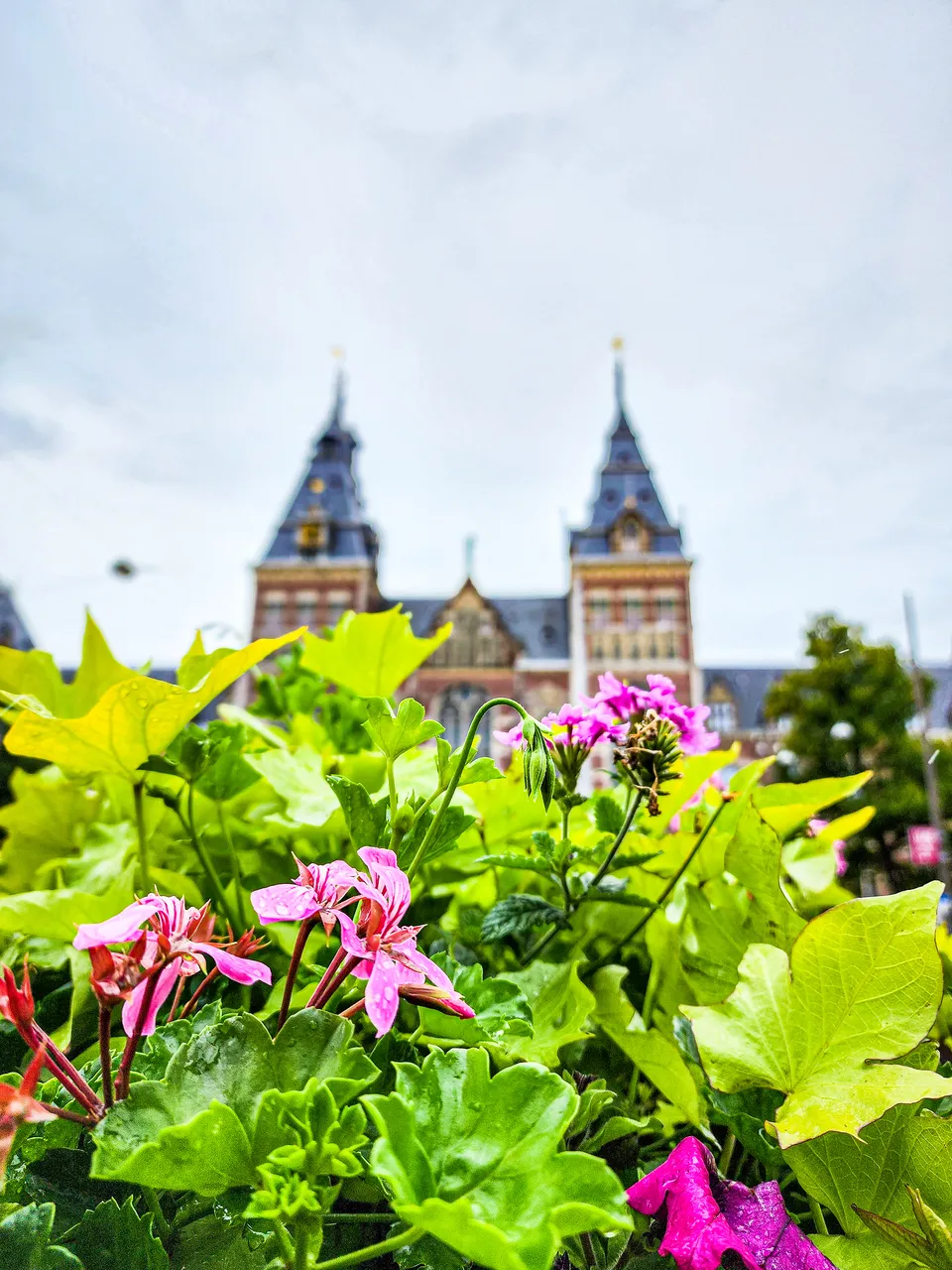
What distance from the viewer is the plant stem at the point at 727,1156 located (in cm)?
31

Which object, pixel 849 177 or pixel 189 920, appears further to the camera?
pixel 849 177

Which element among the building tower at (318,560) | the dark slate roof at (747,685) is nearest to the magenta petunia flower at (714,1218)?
the building tower at (318,560)

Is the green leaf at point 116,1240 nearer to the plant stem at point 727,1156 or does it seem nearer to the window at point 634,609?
the plant stem at point 727,1156

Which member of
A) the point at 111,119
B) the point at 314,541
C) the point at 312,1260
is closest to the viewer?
the point at 312,1260

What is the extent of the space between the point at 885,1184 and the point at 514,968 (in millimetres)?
211

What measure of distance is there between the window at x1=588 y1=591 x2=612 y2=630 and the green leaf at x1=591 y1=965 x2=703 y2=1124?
14.5 m

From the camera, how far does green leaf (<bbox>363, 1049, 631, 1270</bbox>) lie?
17 cm

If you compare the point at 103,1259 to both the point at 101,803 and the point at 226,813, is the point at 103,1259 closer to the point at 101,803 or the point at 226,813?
the point at 226,813

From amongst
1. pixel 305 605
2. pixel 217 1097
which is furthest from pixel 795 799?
pixel 305 605

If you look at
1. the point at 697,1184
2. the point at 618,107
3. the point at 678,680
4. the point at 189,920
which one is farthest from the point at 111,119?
the point at 678,680

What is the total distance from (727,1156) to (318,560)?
15396mm

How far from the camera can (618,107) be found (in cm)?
69

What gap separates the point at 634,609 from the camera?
48.2 ft

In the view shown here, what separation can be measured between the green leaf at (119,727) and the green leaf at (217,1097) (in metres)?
0.15
